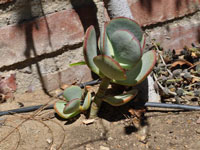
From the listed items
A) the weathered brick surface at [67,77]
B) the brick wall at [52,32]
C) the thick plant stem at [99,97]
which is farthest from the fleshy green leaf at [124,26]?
the weathered brick surface at [67,77]

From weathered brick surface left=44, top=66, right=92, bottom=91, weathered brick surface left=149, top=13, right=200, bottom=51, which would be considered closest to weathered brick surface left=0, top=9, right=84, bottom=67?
weathered brick surface left=44, top=66, right=92, bottom=91

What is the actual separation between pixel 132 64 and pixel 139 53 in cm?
7

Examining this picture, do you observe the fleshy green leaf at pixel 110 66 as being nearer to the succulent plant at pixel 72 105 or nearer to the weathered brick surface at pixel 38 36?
the succulent plant at pixel 72 105

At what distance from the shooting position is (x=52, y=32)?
5.01ft

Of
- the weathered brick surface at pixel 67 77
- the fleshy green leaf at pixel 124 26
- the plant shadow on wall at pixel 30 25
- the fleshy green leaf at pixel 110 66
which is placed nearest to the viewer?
the fleshy green leaf at pixel 110 66

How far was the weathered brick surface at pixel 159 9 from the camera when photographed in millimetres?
A: 1664

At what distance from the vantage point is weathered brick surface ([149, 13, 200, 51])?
1784 millimetres

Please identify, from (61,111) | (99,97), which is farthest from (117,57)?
(61,111)

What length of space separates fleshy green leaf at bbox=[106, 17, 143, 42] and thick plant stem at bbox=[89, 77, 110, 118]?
22cm

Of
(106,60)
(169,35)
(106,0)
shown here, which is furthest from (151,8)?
(106,60)

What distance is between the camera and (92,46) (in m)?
1.21

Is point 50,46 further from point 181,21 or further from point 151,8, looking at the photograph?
point 181,21

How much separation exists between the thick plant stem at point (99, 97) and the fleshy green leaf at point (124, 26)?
0.22 meters

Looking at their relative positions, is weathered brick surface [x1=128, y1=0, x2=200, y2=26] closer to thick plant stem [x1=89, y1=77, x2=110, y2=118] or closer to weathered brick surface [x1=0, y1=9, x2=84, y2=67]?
weathered brick surface [x1=0, y1=9, x2=84, y2=67]
